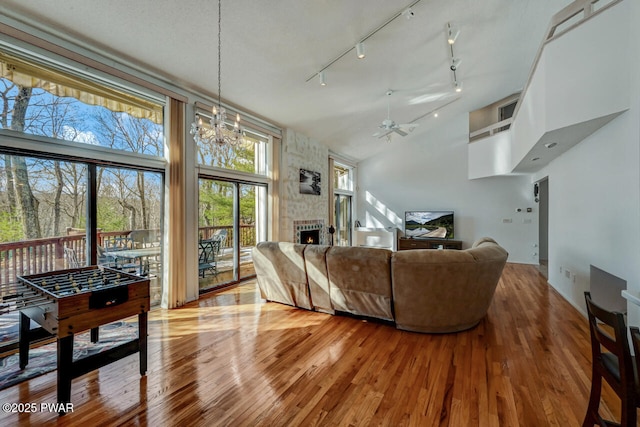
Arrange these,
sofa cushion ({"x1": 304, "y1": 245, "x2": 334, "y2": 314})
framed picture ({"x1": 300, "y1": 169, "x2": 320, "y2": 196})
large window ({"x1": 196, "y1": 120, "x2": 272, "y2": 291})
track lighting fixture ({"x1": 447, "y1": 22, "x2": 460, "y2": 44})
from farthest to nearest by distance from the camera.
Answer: framed picture ({"x1": 300, "y1": 169, "x2": 320, "y2": 196})
large window ({"x1": 196, "y1": 120, "x2": 272, "y2": 291})
track lighting fixture ({"x1": 447, "y1": 22, "x2": 460, "y2": 44})
sofa cushion ({"x1": 304, "y1": 245, "x2": 334, "y2": 314})

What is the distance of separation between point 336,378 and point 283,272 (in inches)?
67.3

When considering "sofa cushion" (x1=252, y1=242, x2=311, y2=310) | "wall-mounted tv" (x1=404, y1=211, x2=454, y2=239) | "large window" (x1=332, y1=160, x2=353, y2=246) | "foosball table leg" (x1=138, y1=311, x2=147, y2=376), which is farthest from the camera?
"large window" (x1=332, y1=160, x2=353, y2=246)

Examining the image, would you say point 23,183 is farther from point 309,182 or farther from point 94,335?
point 309,182

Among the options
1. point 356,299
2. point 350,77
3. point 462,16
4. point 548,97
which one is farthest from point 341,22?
point 356,299

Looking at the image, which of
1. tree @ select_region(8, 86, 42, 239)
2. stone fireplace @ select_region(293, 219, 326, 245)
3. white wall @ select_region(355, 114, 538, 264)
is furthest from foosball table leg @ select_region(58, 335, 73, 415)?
white wall @ select_region(355, 114, 538, 264)

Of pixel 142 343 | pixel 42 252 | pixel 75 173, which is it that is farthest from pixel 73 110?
pixel 142 343

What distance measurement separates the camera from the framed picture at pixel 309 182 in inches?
257

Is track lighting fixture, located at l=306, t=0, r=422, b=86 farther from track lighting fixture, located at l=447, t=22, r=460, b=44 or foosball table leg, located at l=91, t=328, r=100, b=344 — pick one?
foosball table leg, located at l=91, t=328, r=100, b=344

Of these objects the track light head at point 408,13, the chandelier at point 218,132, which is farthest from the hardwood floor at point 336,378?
the track light head at point 408,13

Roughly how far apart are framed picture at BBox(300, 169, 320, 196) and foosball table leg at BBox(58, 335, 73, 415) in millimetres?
5065

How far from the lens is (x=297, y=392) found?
2.00 meters

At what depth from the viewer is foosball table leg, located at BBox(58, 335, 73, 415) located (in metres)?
1.80

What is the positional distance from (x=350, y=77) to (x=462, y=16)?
1725 millimetres

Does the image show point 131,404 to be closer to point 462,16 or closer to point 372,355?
point 372,355
